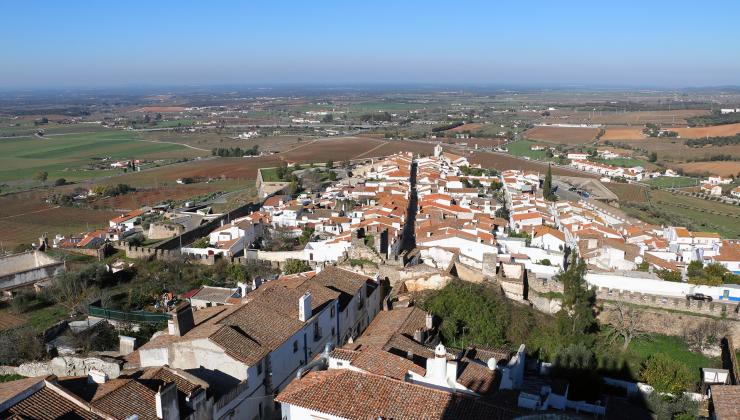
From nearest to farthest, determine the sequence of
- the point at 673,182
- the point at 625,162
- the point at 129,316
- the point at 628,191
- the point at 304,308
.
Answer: the point at 304,308
the point at 129,316
the point at 628,191
the point at 673,182
the point at 625,162

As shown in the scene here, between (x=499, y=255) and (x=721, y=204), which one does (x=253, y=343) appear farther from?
(x=721, y=204)

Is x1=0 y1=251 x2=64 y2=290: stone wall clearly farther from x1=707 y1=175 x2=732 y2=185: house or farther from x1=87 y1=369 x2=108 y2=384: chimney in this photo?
x1=707 y1=175 x2=732 y2=185: house

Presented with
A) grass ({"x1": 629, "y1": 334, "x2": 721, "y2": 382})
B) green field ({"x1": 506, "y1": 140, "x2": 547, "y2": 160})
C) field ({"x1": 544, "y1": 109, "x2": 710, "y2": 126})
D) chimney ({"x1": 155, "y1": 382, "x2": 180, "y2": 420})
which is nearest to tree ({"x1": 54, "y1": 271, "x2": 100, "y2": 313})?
chimney ({"x1": 155, "y1": 382, "x2": 180, "y2": 420})

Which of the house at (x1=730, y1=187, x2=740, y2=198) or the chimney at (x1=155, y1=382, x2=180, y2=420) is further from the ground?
the chimney at (x1=155, y1=382, x2=180, y2=420)

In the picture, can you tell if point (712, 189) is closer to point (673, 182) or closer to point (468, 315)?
point (673, 182)

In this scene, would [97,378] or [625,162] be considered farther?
[625,162]

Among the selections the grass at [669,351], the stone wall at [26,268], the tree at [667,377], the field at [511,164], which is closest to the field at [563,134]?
the field at [511,164]

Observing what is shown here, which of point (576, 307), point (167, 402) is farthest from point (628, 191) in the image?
point (167, 402)
